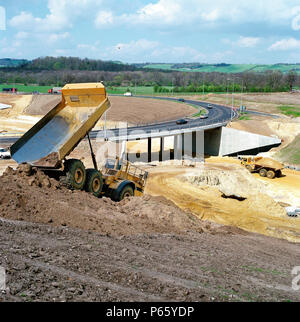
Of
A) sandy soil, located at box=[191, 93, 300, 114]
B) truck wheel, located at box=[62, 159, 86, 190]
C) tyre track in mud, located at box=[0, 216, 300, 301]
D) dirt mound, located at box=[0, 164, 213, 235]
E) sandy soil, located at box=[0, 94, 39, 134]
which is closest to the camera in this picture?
tyre track in mud, located at box=[0, 216, 300, 301]

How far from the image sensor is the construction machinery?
37.8m

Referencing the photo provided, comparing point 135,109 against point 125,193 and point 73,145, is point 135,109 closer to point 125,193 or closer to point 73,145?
point 125,193

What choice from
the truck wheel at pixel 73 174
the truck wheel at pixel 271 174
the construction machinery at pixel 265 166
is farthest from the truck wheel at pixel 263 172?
the truck wheel at pixel 73 174

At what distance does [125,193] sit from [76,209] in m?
4.77

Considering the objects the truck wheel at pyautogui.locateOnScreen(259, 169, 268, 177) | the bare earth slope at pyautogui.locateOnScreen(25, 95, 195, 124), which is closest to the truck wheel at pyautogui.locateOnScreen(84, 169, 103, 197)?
the truck wheel at pyautogui.locateOnScreen(259, 169, 268, 177)

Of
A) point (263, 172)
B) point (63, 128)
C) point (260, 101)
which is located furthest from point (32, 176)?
point (260, 101)

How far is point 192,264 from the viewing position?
10.6 m

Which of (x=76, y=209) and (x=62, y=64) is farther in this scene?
(x=62, y=64)

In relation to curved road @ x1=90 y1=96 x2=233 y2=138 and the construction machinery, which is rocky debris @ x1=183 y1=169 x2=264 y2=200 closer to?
the construction machinery

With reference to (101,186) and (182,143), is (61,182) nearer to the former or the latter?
(101,186)

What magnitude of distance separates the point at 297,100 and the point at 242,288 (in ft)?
303

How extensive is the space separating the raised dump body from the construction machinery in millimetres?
25393

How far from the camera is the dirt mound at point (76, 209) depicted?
1237 centimetres

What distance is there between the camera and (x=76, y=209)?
13242mm
